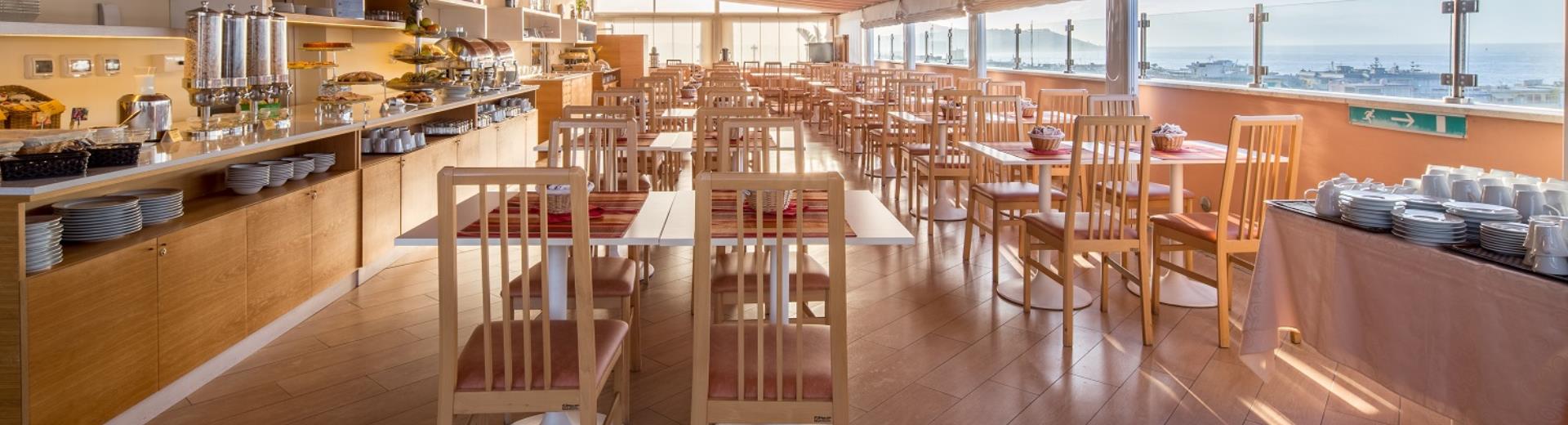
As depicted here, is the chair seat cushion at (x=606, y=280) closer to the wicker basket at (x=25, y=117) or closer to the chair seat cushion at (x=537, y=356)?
the chair seat cushion at (x=537, y=356)

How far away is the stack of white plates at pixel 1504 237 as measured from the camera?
2.08 meters

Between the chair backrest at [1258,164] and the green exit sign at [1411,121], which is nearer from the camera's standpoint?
the chair backrest at [1258,164]

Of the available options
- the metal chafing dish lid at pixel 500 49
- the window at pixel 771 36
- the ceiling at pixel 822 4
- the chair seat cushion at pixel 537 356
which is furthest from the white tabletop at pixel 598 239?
the window at pixel 771 36

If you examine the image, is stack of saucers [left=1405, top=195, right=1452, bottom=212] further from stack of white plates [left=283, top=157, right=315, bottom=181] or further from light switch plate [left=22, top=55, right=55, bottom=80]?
light switch plate [left=22, top=55, right=55, bottom=80]

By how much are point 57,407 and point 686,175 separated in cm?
615

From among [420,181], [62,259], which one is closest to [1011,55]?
[420,181]

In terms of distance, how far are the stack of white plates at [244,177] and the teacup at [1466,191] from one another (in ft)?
12.3

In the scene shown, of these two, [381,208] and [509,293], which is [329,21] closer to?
[381,208]

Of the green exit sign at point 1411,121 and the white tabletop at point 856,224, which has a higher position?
the green exit sign at point 1411,121

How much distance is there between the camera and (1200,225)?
12.0 feet

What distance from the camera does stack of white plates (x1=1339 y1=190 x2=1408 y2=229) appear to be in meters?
2.39

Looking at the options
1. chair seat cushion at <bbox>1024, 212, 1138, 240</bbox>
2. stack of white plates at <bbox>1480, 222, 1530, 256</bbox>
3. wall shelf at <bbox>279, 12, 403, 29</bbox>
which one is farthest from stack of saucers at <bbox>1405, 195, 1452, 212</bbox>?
wall shelf at <bbox>279, 12, 403, 29</bbox>

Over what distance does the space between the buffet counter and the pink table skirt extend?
10.1 ft

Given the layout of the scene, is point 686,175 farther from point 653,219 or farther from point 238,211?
point 653,219
